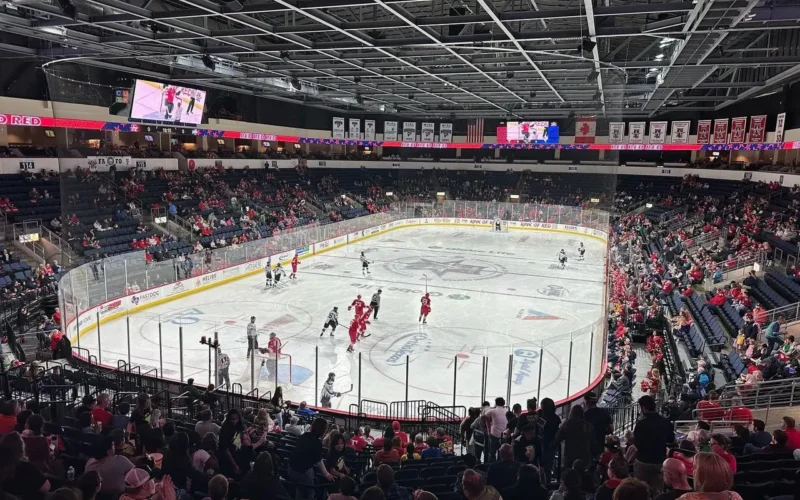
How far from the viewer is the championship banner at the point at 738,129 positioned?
113ft

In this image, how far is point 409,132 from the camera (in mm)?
46000

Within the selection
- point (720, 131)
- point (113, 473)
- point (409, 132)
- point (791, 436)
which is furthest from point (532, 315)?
point (409, 132)

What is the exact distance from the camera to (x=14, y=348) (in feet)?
39.0

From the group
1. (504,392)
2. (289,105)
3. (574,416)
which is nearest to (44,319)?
(504,392)

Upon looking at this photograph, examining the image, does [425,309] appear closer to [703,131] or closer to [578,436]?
[578,436]

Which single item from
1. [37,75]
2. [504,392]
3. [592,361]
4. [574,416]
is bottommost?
[504,392]

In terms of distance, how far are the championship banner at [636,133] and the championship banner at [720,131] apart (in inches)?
188

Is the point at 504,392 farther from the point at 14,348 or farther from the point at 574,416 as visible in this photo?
the point at 14,348

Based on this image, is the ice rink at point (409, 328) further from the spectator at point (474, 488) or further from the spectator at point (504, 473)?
the spectator at point (474, 488)

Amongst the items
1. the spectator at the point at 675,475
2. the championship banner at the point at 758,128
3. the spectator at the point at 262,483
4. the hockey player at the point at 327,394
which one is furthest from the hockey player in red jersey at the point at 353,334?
the championship banner at the point at 758,128

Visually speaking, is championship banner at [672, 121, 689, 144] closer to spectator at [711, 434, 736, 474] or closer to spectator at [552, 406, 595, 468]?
spectator at [711, 434, 736, 474]

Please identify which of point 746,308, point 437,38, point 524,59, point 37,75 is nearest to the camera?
point 746,308

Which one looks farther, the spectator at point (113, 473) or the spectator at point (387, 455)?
the spectator at point (387, 455)

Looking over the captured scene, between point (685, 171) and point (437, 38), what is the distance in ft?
110
